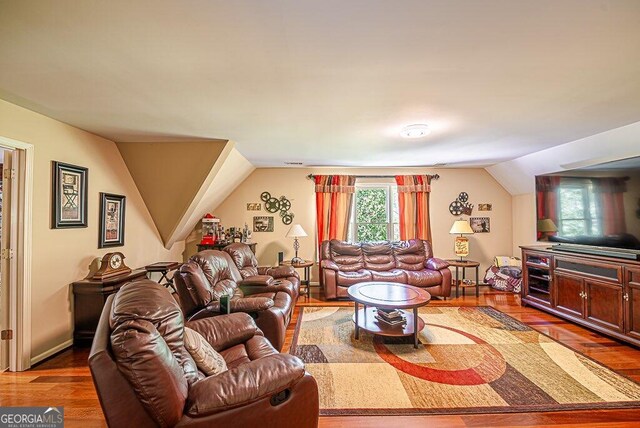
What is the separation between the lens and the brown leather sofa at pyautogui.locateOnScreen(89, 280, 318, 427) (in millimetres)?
1087

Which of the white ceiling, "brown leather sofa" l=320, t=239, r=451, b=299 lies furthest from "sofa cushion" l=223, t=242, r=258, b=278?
the white ceiling

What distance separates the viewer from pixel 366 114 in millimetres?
2672

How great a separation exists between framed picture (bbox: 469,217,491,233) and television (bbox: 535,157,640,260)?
145 centimetres

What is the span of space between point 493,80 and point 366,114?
1.03 metres

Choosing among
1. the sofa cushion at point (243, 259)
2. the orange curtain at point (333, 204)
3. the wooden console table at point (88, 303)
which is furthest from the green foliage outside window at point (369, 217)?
the wooden console table at point (88, 303)

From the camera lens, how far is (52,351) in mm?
2754

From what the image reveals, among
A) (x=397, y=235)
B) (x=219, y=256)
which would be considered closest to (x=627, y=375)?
(x=397, y=235)

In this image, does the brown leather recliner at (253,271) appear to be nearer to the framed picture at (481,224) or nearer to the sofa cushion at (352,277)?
the sofa cushion at (352,277)

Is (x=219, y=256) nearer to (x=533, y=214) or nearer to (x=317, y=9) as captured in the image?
(x=317, y=9)

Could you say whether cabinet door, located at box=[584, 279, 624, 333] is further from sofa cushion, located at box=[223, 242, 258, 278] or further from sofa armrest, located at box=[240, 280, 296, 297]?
sofa cushion, located at box=[223, 242, 258, 278]

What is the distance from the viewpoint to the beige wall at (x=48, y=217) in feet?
8.41

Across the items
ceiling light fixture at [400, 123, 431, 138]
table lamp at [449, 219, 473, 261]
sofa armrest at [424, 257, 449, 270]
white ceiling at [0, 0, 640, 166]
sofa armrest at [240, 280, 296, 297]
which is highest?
white ceiling at [0, 0, 640, 166]

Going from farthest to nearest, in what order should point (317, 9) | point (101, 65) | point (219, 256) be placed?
1. point (219, 256)
2. point (101, 65)
3. point (317, 9)

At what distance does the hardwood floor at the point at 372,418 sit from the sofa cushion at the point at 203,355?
0.83m
